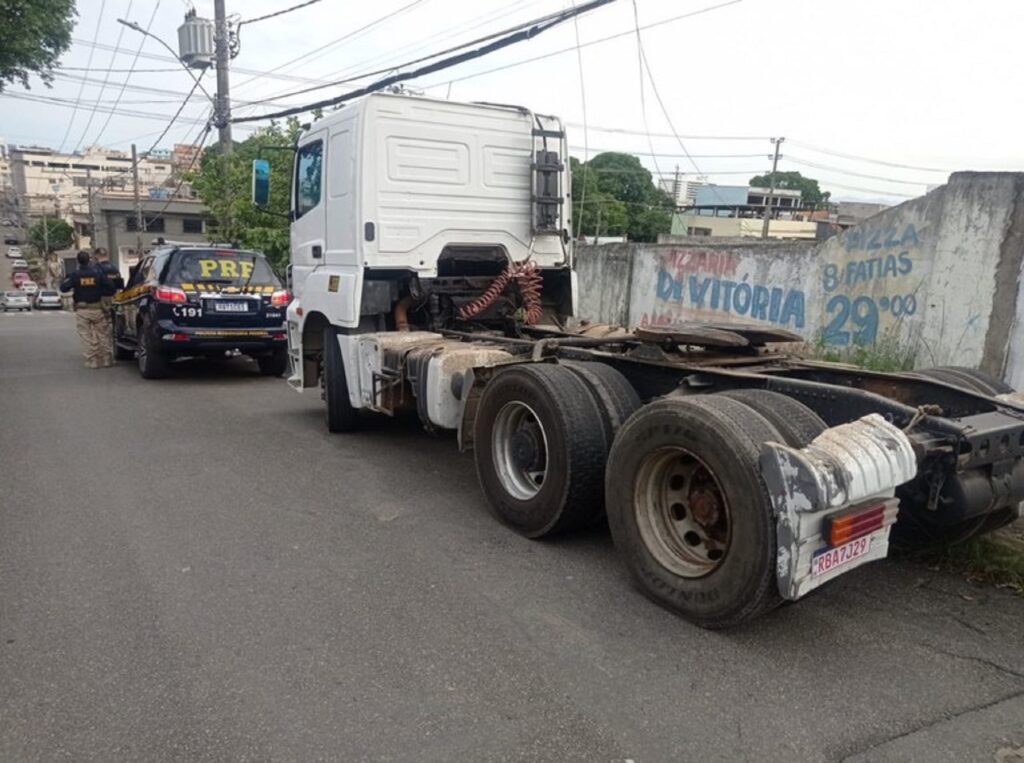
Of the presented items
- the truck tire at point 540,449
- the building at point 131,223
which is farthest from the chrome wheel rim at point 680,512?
the building at point 131,223

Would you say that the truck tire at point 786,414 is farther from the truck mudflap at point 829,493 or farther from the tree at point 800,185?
the tree at point 800,185

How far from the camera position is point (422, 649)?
3352 mm

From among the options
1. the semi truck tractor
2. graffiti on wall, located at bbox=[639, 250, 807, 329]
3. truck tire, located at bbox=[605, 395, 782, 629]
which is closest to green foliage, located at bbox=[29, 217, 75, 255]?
graffiti on wall, located at bbox=[639, 250, 807, 329]

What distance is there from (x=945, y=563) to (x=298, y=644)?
3.44 meters

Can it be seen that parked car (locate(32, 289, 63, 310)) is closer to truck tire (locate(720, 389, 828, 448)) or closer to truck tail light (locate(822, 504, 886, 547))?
truck tire (locate(720, 389, 828, 448))

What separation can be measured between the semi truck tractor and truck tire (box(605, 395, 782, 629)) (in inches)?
0.4

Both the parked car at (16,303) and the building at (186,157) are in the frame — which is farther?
the parked car at (16,303)

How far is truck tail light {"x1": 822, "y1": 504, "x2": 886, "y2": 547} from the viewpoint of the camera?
3027mm

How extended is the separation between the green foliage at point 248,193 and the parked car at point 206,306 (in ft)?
16.0

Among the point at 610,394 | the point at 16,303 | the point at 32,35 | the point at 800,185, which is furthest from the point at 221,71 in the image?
the point at 800,185

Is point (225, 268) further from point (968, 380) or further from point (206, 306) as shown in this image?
point (968, 380)

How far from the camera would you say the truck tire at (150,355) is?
1057 centimetres

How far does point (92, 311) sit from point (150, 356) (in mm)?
2388

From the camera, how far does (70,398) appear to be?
9523 millimetres
